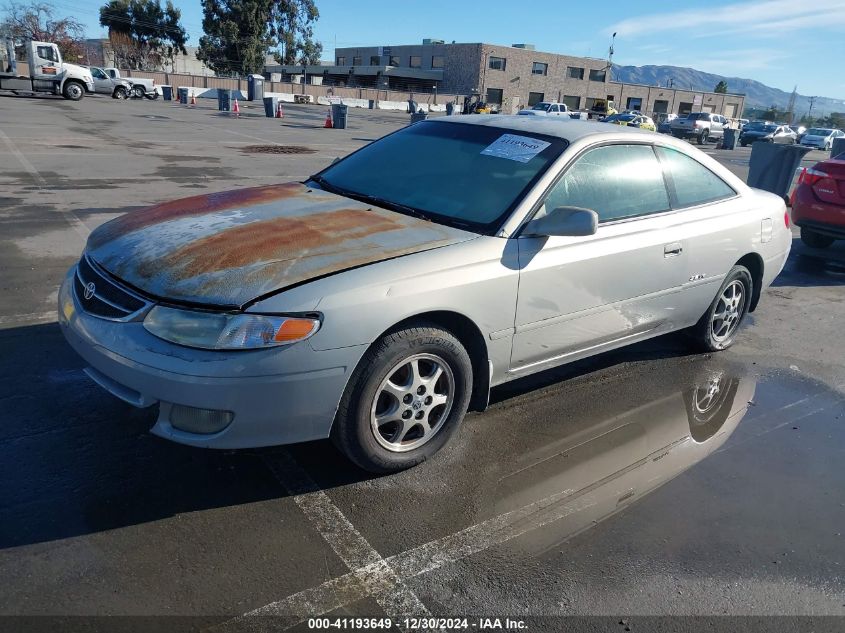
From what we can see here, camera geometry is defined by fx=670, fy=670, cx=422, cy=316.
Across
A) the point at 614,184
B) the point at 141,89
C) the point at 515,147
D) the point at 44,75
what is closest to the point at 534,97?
the point at 141,89

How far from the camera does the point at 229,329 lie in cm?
271

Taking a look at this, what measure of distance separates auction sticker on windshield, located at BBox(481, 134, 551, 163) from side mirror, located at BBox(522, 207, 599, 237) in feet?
1.81

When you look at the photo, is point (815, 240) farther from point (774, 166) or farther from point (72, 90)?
point (72, 90)

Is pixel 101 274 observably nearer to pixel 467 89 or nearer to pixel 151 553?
pixel 151 553

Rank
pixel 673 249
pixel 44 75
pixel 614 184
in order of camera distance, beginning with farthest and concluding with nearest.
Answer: pixel 44 75
pixel 673 249
pixel 614 184

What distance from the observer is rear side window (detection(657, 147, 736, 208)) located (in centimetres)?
448

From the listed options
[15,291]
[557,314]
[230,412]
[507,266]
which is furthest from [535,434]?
[15,291]

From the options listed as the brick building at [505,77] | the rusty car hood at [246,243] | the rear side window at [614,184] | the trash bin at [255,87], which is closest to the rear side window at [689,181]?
the rear side window at [614,184]

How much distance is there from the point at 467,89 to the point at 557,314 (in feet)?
256

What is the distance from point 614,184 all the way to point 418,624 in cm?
283

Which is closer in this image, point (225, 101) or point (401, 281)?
point (401, 281)

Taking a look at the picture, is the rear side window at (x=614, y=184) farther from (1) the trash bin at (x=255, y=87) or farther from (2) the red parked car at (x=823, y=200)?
(1) the trash bin at (x=255, y=87)

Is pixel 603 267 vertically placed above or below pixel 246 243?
below

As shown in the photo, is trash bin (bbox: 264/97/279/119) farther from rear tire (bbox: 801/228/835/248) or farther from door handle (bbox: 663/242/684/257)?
door handle (bbox: 663/242/684/257)
